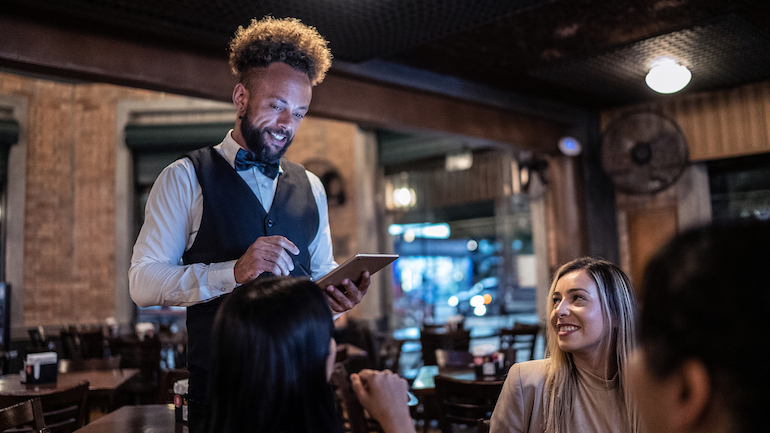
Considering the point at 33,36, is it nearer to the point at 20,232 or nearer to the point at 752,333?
the point at 752,333

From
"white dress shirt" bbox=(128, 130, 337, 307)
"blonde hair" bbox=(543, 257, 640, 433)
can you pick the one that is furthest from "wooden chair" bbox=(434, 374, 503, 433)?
"white dress shirt" bbox=(128, 130, 337, 307)

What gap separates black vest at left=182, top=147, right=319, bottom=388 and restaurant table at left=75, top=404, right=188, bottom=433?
52 centimetres

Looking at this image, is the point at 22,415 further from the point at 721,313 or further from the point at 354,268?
the point at 721,313

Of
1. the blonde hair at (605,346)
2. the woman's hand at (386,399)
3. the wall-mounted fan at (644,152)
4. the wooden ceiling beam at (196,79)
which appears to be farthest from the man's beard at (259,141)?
the wall-mounted fan at (644,152)

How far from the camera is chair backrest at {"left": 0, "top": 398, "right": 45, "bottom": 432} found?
204cm

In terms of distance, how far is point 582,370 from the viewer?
1.86 m

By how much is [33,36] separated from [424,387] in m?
3.03

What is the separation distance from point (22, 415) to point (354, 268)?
4.63 feet

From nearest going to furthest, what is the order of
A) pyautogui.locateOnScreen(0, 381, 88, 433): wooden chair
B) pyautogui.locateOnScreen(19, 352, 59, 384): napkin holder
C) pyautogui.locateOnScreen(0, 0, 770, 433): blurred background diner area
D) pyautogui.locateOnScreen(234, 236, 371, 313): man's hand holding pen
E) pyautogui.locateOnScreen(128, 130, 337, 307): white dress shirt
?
pyautogui.locateOnScreen(234, 236, 371, 313): man's hand holding pen, pyautogui.locateOnScreen(128, 130, 337, 307): white dress shirt, pyautogui.locateOnScreen(0, 381, 88, 433): wooden chair, pyautogui.locateOnScreen(19, 352, 59, 384): napkin holder, pyautogui.locateOnScreen(0, 0, 770, 433): blurred background diner area

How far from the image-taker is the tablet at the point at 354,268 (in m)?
1.50

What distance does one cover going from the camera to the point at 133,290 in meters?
1.65

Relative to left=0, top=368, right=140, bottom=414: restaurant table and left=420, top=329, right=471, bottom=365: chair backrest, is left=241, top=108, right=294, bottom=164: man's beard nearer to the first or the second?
left=0, top=368, right=140, bottom=414: restaurant table

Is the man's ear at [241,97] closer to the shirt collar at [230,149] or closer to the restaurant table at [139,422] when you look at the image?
the shirt collar at [230,149]

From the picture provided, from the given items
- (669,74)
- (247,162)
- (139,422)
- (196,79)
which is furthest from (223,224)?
(669,74)
